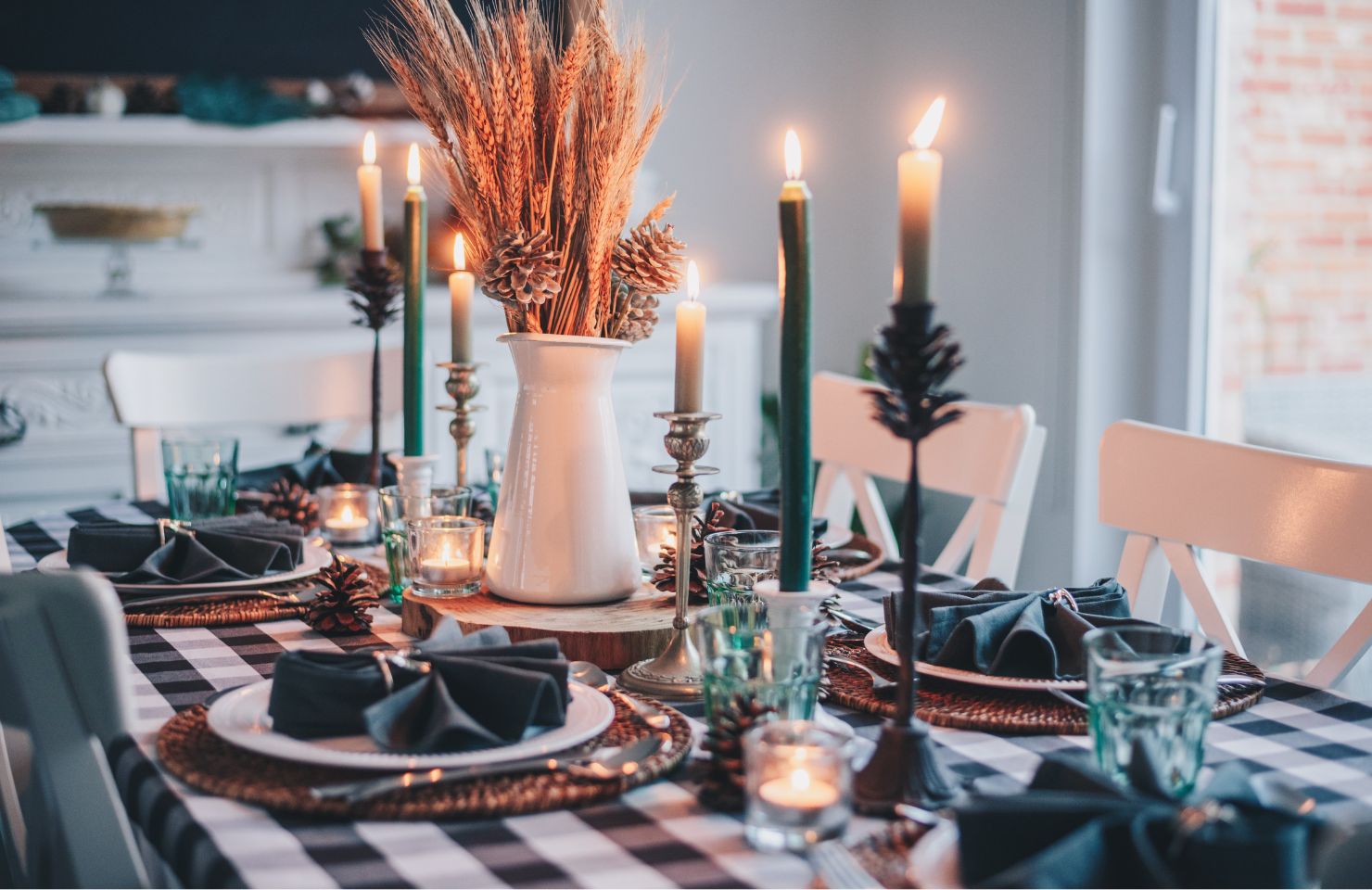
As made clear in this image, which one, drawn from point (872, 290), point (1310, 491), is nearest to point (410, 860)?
point (1310, 491)

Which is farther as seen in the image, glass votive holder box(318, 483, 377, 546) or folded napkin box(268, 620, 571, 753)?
glass votive holder box(318, 483, 377, 546)

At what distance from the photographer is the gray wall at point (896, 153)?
2.98m

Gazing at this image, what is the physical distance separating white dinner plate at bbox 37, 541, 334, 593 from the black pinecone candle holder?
2.21ft

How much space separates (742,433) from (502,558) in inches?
94.1

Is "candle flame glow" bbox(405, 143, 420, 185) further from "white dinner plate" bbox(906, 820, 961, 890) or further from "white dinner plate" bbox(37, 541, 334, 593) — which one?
"white dinner plate" bbox(906, 820, 961, 890)

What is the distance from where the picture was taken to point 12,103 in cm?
305

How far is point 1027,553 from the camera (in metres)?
3.12

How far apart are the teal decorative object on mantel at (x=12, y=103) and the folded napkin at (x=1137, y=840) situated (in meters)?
3.02

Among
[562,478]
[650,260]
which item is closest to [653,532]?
[562,478]

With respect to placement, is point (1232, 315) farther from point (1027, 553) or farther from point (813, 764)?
point (813, 764)

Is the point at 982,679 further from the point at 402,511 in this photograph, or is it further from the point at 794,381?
the point at 402,511

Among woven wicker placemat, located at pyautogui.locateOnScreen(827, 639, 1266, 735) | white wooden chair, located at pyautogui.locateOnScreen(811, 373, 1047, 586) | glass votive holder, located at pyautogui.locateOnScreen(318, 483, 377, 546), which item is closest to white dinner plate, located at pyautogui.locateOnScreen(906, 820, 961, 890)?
woven wicker placemat, located at pyautogui.locateOnScreen(827, 639, 1266, 735)

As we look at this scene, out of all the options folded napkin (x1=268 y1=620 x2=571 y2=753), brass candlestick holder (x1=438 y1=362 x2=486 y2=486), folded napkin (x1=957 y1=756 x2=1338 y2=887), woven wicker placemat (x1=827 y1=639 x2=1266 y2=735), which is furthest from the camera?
brass candlestick holder (x1=438 y1=362 x2=486 y2=486)

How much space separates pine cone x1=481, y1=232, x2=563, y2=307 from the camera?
3.60 feet
